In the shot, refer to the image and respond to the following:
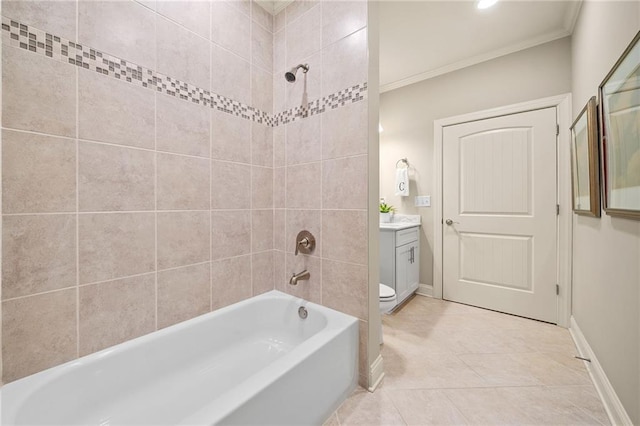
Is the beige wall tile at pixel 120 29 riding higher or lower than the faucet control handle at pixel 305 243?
higher

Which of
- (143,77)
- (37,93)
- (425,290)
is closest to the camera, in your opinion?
(37,93)

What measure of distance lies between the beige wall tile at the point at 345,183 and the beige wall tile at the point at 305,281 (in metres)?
0.39

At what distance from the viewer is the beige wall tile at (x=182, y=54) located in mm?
1289

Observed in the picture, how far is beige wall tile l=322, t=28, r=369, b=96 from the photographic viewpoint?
141 cm

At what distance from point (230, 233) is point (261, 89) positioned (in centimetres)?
103

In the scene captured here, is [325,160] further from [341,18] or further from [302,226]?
[341,18]

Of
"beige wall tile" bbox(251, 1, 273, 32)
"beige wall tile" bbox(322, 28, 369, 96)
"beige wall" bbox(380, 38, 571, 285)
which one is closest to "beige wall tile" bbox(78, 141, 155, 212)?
"beige wall tile" bbox(322, 28, 369, 96)

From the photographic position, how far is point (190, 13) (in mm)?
1385

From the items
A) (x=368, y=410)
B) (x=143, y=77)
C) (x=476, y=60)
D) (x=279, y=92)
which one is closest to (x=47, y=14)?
(x=143, y=77)

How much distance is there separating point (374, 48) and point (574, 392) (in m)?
2.20

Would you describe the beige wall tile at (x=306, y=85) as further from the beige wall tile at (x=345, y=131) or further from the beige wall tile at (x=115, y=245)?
the beige wall tile at (x=115, y=245)

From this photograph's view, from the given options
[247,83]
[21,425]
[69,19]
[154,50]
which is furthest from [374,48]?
[21,425]

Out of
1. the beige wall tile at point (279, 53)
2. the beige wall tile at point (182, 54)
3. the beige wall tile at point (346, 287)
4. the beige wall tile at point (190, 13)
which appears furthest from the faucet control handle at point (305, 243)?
the beige wall tile at point (190, 13)

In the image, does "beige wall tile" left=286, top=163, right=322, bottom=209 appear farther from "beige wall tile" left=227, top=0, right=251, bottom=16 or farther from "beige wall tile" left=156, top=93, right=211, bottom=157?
"beige wall tile" left=227, top=0, right=251, bottom=16
